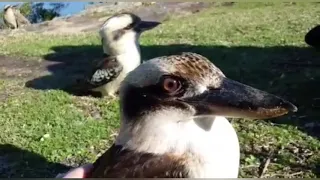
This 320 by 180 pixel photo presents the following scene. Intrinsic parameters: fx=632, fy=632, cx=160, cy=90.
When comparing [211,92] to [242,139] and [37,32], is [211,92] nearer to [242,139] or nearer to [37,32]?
[242,139]

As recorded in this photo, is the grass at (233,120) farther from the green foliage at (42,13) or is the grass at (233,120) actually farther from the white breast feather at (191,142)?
the green foliage at (42,13)

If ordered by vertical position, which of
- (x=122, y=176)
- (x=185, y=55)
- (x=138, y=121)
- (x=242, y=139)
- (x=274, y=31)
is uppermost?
(x=185, y=55)

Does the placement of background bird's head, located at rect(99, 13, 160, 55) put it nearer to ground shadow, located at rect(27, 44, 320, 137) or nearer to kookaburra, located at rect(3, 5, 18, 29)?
ground shadow, located at rect(27, 44, 320, 137)

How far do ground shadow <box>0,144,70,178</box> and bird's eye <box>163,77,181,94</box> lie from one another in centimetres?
256

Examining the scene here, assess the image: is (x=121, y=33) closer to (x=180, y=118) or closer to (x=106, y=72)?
(x=106, y=72)

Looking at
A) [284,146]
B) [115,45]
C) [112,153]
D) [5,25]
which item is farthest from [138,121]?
[5,25]

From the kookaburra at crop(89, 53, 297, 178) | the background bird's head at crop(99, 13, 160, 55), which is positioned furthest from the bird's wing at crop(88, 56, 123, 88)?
the kookaburra at crop(89, 53, 297, 178)

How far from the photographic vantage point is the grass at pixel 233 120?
4.86m

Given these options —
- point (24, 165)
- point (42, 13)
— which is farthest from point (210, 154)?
point (42, 13)

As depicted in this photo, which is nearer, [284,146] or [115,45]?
[284,146]

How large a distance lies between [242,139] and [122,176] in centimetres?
280

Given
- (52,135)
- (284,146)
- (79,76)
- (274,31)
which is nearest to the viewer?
(284,146)

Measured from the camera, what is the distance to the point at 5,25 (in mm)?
18219

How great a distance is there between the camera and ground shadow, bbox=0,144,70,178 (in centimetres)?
485
